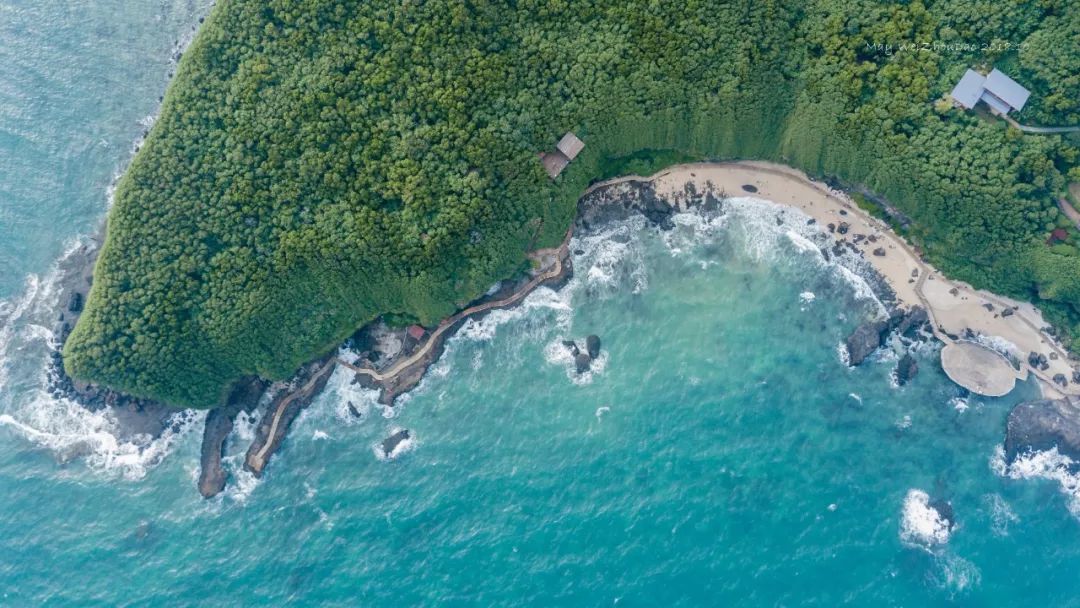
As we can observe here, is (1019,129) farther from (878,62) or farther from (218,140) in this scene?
(218,140)

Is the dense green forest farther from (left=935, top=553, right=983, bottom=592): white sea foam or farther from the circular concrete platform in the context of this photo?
(left=935, top=553, right=983, bottom=592): white sea foam

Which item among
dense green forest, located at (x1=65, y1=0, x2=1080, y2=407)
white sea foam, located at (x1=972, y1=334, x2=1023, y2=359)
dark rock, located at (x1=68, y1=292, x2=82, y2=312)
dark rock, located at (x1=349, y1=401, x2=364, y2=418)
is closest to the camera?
dense green forest, located at (x1=65, y1=0, x2=1080, y2=407)

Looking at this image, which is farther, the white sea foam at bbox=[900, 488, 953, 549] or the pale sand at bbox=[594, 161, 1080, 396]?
the pale sand at bbox=[594, 161, 1080, 396]

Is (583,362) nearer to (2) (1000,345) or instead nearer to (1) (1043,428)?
(2) (1000,345)

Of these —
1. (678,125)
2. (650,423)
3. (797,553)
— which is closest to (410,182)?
(678,125)

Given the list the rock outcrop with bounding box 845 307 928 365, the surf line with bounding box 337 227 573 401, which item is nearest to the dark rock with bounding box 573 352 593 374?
the surf line with bounding box 337 227 573 401
